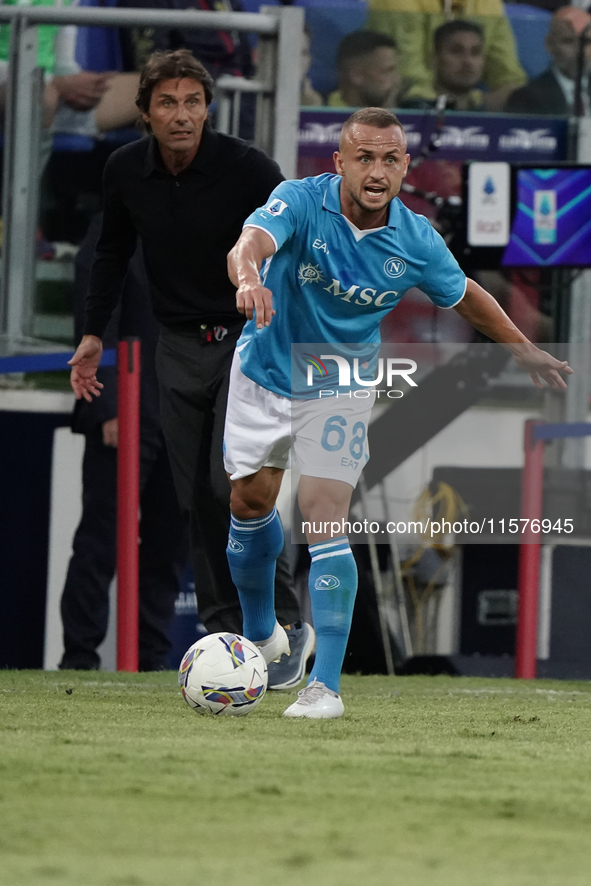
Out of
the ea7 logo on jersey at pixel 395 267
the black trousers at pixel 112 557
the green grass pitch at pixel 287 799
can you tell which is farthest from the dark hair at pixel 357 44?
the green grass pitch at pixel 287 799

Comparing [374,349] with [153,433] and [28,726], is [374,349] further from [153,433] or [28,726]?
[153,433]

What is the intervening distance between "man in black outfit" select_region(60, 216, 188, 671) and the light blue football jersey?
2.26 metres

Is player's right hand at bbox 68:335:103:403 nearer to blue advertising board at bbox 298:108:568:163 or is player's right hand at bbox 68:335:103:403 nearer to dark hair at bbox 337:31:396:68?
blue advertising board at bbox 298:108:568:163

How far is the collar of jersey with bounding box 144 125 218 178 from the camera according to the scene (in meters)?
5.03

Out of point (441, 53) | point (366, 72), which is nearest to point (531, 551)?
point (366, 72)

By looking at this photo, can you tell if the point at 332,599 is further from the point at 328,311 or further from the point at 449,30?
the point at 449,30

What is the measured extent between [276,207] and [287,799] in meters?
1.97

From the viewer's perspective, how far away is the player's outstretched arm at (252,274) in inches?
144

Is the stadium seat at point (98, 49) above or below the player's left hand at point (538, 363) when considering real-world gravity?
above

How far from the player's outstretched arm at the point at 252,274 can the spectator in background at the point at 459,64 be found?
6.25 meters

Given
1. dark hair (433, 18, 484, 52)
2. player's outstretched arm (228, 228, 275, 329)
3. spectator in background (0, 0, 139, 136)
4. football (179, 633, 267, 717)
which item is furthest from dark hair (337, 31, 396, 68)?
football (179, 633, 267, 717)

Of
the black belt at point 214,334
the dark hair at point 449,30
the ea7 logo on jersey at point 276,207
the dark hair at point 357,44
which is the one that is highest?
the dark hair at point 449,30

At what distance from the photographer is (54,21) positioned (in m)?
6.63

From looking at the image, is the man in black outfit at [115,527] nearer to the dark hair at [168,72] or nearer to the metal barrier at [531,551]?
the metal barrier at [531,551]
